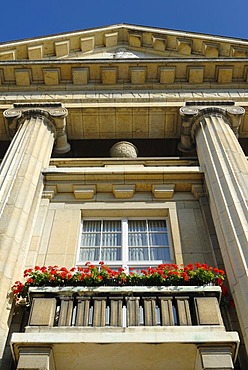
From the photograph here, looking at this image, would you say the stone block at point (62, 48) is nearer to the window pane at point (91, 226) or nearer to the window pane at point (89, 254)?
the window pane at point (91, 226)

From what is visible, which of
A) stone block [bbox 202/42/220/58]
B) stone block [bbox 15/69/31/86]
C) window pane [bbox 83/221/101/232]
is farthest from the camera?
stone block [bbox 202/42/220/58]

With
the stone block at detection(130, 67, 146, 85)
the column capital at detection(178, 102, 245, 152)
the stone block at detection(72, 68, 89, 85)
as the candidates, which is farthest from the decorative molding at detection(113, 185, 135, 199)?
the stone block at detection(72, 68, 89, 85)

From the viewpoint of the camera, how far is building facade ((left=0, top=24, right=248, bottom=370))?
770 cm

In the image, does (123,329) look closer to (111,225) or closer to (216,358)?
(216,358)

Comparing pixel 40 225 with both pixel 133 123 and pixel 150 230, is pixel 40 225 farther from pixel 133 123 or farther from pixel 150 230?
pixel 133 123

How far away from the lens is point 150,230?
12.4 metres

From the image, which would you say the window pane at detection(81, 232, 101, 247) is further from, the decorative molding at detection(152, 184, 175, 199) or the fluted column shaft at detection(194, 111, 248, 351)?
the fluted column shaft at detection(194, 111, 248, 351)

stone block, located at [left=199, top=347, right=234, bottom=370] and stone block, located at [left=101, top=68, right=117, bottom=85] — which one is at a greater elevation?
stone block, located at [left=101, top=68, right=117, bottom=85]

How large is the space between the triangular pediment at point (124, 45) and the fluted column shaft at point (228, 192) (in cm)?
583

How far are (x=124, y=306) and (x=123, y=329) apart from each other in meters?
0.87

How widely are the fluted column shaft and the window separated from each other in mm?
1651

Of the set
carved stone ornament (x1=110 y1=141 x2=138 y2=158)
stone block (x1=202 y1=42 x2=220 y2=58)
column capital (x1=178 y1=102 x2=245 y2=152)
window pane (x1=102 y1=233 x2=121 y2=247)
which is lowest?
window pane (x1=102 y1=233 x2=121 y2=247)

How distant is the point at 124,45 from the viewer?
21719 mm

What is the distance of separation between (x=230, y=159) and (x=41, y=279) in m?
A: 6.56
